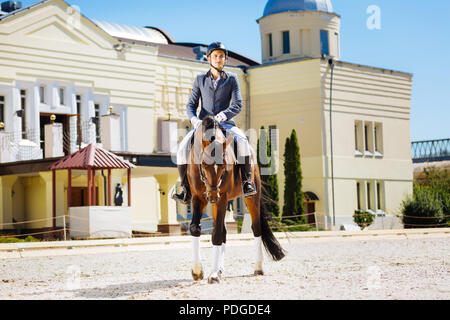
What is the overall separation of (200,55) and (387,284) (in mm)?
36653

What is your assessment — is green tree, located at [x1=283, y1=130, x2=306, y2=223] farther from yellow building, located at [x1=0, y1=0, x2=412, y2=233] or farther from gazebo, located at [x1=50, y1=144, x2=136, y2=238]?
gazebo, located at [x1=50, y1=144, x2=136, y2=238]

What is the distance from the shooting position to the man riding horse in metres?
10.7

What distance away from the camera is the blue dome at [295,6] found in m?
46.9

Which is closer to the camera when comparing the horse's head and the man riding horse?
the horse's head

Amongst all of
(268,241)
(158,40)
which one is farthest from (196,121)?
(158,40)

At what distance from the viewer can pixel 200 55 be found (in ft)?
147

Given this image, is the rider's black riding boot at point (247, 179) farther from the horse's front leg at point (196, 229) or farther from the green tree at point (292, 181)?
the green tree at point (292, 181)

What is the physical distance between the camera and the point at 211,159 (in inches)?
386

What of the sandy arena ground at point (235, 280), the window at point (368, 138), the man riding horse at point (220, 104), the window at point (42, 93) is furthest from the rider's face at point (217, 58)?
the window at point (368, 138)

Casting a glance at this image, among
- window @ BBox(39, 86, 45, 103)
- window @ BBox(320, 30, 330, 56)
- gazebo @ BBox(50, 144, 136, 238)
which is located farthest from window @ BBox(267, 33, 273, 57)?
gazebo @ BBox(50, 144, 136, 238)

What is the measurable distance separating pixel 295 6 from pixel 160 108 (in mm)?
13136

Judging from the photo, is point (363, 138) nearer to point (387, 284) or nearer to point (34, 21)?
point (34, 21)

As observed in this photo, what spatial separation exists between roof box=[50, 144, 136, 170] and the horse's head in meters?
17.3
